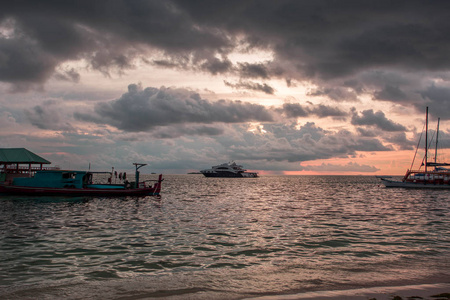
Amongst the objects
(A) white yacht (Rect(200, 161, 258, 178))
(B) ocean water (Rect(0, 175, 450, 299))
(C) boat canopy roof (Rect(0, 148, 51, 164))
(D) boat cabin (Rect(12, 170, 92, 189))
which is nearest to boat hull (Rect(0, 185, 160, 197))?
(D) boat cabin (Rect(12, 170, 92, 189))

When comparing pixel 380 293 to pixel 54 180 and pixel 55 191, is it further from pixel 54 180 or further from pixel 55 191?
pixel 54 180

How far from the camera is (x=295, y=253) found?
13898mm

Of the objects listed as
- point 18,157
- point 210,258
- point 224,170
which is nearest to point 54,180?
point 18,157

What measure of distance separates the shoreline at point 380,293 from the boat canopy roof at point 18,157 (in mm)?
63404

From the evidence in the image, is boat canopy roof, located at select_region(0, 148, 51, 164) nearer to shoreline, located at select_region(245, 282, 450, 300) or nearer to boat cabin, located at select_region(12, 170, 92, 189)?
boat cabin, located at select_region(12, 170, 92, 189)

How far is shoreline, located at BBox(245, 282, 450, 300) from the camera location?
788cm

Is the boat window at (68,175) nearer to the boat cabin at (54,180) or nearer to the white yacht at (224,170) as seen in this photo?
the boat cabin at (54,180)

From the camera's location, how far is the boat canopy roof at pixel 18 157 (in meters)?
57.7

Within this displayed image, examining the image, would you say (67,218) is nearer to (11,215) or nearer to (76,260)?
(11,215)

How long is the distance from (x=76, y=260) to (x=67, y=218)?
1417 centimetres

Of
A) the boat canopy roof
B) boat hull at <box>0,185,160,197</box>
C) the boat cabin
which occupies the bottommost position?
boat hull at <box>0,185,160,197</box>

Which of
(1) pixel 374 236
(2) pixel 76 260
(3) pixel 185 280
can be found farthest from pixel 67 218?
(1) pixel 374 236

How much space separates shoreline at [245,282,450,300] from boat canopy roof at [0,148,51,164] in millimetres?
63404

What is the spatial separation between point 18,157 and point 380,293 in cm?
6642
